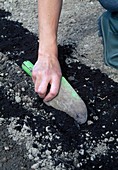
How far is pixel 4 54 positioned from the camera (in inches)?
92.8

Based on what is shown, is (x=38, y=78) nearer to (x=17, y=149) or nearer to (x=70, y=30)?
(x=17, y=149)

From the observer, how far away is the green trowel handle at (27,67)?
83.7 inches

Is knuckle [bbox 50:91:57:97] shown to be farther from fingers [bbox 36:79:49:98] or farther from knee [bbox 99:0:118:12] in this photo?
knee [bbox 99:0:118:12]

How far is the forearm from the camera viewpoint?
2.02 meters

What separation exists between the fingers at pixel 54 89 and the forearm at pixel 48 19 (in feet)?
0.59

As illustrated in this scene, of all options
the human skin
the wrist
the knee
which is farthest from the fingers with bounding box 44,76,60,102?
the knee

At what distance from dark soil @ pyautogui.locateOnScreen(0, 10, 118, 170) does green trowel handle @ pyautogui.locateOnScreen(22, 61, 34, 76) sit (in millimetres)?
60

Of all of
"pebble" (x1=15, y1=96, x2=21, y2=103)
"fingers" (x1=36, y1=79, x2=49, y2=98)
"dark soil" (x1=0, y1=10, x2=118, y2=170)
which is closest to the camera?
"dark soil" (x1=0, y1=10, x2=118, y2=170)

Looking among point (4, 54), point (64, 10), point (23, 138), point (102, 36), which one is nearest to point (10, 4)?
point (64, 10)

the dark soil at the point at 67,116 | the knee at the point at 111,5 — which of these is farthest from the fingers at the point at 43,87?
the knee at the point at 111,5

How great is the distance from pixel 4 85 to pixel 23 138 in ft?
1.18

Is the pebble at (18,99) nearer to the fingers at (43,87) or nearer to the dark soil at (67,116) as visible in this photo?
the dark soil at (67,116)

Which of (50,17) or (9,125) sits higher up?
(50,17)

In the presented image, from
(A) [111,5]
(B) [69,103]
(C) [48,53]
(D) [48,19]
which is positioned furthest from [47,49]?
(A) [111,5]
